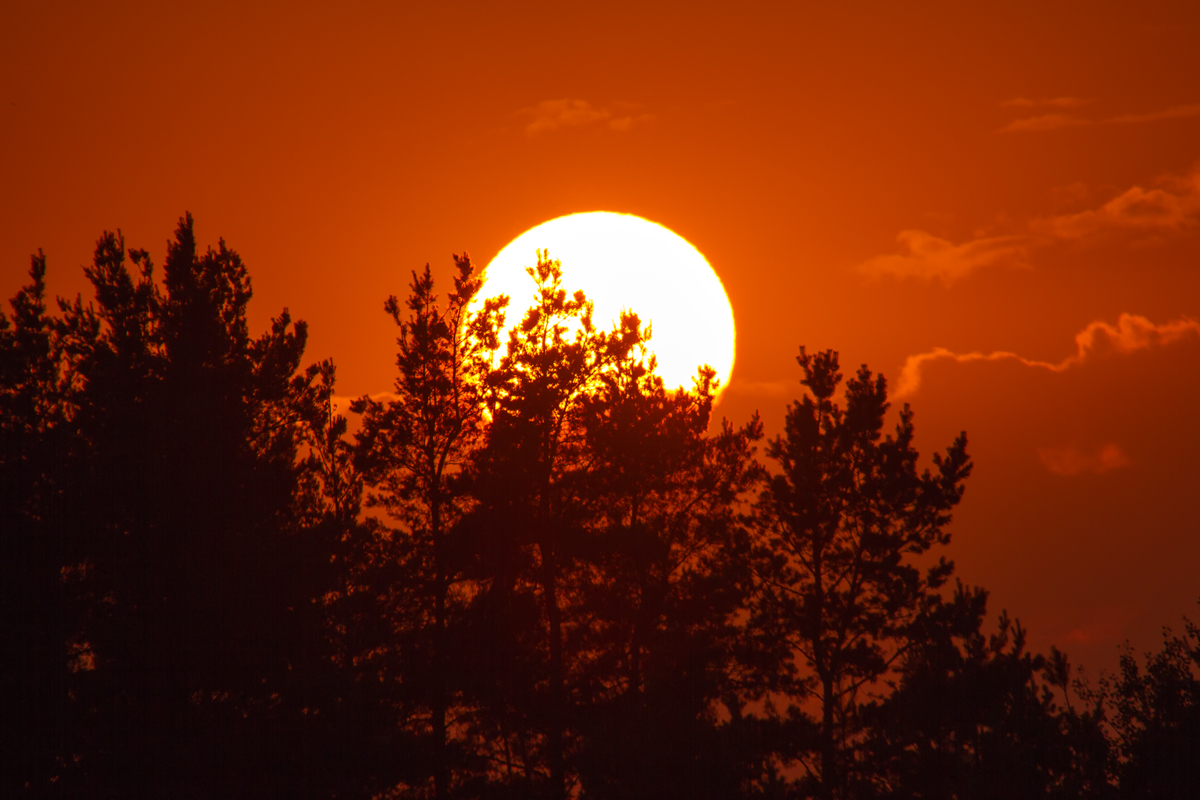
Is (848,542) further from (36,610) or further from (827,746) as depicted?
(36,610)

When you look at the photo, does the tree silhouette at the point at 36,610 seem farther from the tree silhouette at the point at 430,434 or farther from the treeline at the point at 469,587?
the tree silhouette at the point at 430,434

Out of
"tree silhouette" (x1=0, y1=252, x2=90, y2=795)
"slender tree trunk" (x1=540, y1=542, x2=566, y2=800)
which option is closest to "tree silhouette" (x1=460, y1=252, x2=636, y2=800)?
"slender tree trunk" (x1=540, y1=542, x2=566, y2=800)

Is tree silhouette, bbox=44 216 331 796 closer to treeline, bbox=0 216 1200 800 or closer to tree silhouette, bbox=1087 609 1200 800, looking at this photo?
treeline, bbox=0 216 1200 800

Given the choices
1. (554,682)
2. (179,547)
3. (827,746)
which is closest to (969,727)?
(827,746)

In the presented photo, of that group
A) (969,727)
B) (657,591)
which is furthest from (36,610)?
(969,727)

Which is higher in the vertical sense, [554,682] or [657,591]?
[657,591]

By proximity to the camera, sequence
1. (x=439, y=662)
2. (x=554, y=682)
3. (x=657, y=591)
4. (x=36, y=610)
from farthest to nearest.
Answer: (x=657, y=591) < (x=554, y=682) < (x=439, y=662) < (x=36, y=610)

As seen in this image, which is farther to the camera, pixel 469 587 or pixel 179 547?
pixel 469 587

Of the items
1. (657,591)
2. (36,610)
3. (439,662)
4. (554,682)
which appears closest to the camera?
(36,610)

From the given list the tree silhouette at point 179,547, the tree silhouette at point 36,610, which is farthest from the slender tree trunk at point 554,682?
the tree silhouette at point 36,610

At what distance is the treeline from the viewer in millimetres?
19781

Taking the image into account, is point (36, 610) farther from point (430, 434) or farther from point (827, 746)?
point (827, 746)

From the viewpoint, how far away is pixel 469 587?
2691cm

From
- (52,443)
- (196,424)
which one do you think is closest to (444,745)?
(196,424)
